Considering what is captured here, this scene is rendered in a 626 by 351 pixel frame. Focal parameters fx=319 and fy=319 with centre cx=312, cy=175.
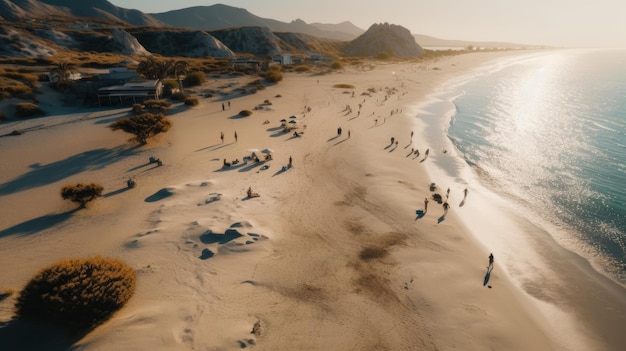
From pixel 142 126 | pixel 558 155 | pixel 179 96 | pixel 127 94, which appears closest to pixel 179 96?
pixel 179 96

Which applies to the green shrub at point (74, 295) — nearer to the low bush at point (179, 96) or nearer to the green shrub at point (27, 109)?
the green shrub at point (27, 109)

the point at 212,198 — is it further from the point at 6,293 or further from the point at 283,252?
the point at 6,293

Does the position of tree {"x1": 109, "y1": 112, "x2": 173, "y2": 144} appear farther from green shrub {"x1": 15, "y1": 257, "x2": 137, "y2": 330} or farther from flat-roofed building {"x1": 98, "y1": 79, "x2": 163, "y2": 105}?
green shrub {"x1": 15, "y1": 257, "x2": 137, "y2": 330}

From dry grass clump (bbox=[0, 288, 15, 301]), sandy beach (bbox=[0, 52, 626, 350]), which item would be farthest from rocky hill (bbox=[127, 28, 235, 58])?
dry grass clump (bbox=[0, 288, 15, 301])

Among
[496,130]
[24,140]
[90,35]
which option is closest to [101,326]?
[24,140]

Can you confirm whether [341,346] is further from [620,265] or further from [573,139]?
→ [573,139]

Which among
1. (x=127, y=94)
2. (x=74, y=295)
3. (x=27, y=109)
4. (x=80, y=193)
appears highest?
(x=127, y=94)
